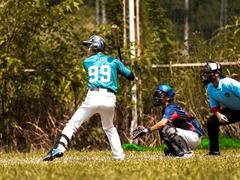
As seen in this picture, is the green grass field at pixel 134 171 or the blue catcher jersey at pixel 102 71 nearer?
the green grass field at pixel 134 171

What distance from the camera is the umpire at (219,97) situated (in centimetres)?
1297

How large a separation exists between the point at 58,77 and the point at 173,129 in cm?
532

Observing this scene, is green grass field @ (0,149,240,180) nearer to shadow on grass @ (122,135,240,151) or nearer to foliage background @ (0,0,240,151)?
shadow on grass @ (122,135,240,151)

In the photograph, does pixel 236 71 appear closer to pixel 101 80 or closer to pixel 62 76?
pixel 62 76

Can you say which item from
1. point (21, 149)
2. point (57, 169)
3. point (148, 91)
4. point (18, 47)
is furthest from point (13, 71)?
point (57, 169)

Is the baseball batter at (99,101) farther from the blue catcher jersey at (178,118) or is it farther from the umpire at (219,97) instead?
the umpire at (219,97)

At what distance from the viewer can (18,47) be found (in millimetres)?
17297

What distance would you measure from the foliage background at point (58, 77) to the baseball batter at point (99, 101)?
16.7ft

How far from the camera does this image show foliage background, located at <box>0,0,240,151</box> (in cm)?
1708

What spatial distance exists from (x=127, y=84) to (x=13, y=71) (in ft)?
8.60

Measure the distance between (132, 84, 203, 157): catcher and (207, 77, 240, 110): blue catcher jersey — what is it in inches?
22.3

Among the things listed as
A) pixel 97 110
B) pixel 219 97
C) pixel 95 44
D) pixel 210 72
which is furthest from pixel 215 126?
pixel 95 44

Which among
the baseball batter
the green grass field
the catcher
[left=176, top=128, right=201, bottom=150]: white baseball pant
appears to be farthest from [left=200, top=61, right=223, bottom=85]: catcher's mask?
the green grass field

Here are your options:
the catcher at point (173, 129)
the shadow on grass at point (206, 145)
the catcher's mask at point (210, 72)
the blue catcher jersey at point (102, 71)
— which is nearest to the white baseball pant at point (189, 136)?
the catcher at point (173, 129)
